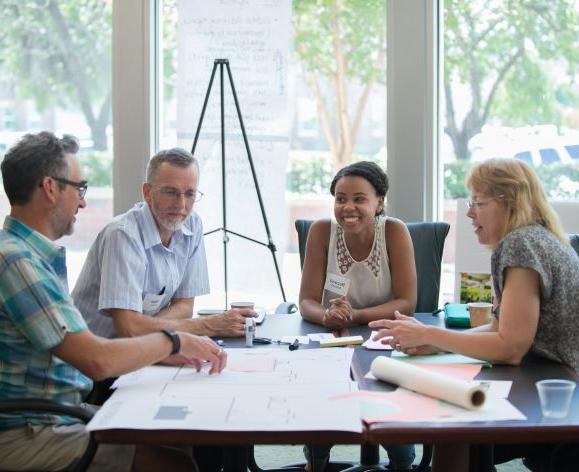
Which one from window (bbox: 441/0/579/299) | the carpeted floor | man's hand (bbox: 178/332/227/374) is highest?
window (bbox: 441/0/579/299)

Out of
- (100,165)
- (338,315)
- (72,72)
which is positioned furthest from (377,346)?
(72,72)

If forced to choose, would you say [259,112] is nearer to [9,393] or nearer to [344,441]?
[9,393]

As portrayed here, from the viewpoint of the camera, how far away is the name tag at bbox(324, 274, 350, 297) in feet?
10.5

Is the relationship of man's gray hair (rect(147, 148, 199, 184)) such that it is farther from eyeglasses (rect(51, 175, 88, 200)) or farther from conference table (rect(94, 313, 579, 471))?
conference table (rect(94, 313, 579, 471))

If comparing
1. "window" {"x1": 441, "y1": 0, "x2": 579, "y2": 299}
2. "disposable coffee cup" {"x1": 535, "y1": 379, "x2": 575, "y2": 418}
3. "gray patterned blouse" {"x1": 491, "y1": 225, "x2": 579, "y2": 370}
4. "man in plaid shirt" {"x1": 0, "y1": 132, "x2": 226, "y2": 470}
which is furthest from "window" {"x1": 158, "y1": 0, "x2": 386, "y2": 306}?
"disposable coffee cup" {"x1": 535, "y1": 379, "x2": 575, "y2": 418}

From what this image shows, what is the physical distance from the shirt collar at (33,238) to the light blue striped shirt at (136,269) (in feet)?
1.85

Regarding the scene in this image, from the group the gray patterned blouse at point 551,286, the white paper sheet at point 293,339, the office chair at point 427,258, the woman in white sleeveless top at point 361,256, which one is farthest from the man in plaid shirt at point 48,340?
the office chair at point 427,258

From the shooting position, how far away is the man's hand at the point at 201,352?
2.22m

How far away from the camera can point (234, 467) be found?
249 centimetres

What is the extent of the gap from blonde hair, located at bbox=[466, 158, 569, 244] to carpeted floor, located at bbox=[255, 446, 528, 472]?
147cm

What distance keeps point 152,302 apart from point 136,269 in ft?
0.79

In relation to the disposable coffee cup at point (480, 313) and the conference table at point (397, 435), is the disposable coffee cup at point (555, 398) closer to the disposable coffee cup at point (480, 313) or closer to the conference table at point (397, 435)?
the conference table at point (397, 435)

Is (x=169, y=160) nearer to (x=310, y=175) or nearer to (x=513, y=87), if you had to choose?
(x=310, y=175)

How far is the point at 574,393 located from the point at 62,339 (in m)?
1.20
